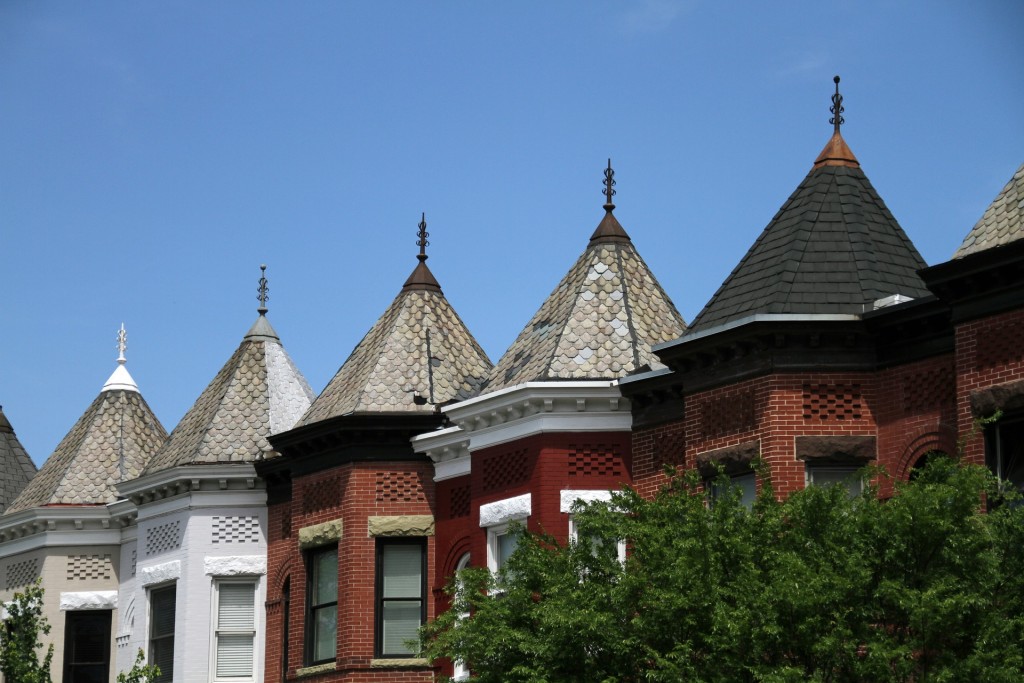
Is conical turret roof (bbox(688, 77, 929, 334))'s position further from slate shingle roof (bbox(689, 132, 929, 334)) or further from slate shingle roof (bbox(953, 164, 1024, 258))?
slate shingle roof (bbox(953, 164, 1024, 258))

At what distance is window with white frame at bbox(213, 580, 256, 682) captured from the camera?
37.1 metres

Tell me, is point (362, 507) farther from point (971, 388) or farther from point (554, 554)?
point (971, 388)

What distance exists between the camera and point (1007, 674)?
21.9m

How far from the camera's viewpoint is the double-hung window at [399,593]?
3397 centimetres

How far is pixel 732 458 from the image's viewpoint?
28.0 metres

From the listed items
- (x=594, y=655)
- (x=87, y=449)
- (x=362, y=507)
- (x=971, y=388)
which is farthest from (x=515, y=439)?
(x=87, y=449)

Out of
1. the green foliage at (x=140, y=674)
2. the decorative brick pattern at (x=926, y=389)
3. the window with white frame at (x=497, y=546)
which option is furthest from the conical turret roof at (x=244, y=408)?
the decorative brick pattern at (x=926, y=389)

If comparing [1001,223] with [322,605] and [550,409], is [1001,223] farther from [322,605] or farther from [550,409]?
[322,605]

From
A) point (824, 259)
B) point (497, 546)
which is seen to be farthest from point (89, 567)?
point (824, 259)

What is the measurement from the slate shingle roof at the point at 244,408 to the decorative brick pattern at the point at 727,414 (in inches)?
456

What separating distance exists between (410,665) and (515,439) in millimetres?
4730

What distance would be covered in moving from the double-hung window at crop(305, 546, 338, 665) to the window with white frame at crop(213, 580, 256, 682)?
7.63ft

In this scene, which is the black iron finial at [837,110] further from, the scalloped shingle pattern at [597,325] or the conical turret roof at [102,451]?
the conical turret roof at [102,451]

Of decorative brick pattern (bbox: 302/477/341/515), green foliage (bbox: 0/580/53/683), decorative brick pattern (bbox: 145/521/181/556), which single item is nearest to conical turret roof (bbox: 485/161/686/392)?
decorative brick pattern (bbox: 302/477/341/515)
